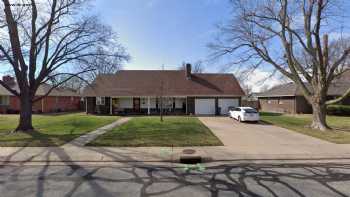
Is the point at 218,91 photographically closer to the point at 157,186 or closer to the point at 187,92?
the point at 187,92

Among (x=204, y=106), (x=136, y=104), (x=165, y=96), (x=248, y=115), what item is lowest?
(x=248, y=115)

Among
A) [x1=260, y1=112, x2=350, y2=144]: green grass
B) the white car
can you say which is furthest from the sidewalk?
the white car

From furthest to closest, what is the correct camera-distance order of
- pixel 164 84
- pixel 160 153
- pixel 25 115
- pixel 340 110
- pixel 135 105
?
1. pixel 164 84
2. pixel 135 105
3. pixel 340 110
4. pixel 25 115
5. pixel 160 153

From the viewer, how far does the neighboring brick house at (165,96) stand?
3111 centimetres

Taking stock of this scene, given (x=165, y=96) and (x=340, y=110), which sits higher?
(x=165, y=96)

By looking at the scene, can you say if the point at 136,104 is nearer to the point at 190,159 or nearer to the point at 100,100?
the point at 100,100

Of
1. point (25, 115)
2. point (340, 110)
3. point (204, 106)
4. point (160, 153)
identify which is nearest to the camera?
point (160, 153)

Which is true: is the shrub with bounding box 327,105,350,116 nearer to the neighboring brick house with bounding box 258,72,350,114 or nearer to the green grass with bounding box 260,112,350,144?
the neighboring brick house with bounding box 258,72,350,114

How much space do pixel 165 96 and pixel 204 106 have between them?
4775mm

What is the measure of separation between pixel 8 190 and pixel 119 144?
558 cm

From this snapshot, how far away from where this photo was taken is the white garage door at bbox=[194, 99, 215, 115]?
31203mm

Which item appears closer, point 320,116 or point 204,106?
point 320,116

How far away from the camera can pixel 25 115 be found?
15.2 m

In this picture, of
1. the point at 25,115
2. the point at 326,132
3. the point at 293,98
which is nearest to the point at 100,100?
the point at 25,115
